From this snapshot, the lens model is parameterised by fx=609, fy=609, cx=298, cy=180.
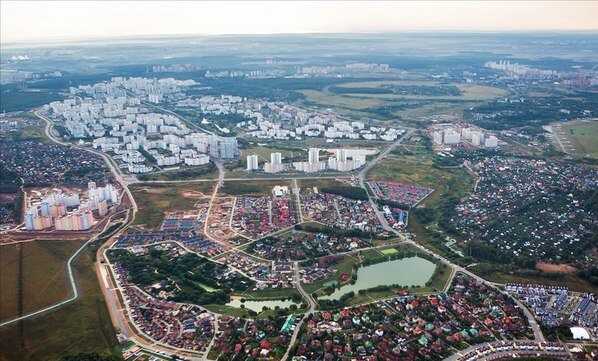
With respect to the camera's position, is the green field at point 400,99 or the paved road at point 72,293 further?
the green field at point 400,99

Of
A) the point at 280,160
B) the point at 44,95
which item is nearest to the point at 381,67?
the point at 44,95

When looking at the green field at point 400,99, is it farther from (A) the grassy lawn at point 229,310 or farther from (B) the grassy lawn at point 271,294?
(A) the grassy lawn at point 229,310

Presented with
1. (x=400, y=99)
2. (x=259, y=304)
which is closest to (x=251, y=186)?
(x=259, y=304)

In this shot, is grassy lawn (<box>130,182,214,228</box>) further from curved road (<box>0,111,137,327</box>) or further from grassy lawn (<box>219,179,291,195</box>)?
grassy lawn (<box>219,179,291,195</box>)

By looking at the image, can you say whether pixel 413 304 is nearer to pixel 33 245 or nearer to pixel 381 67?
pixel 33 245

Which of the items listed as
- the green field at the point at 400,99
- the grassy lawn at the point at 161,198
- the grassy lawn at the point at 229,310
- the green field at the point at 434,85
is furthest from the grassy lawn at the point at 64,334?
the green field at the point at 434,85

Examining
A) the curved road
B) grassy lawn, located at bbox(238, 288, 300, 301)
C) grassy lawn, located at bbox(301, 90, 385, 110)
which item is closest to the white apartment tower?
the curved road

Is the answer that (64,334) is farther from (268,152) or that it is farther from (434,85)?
(434,85)
